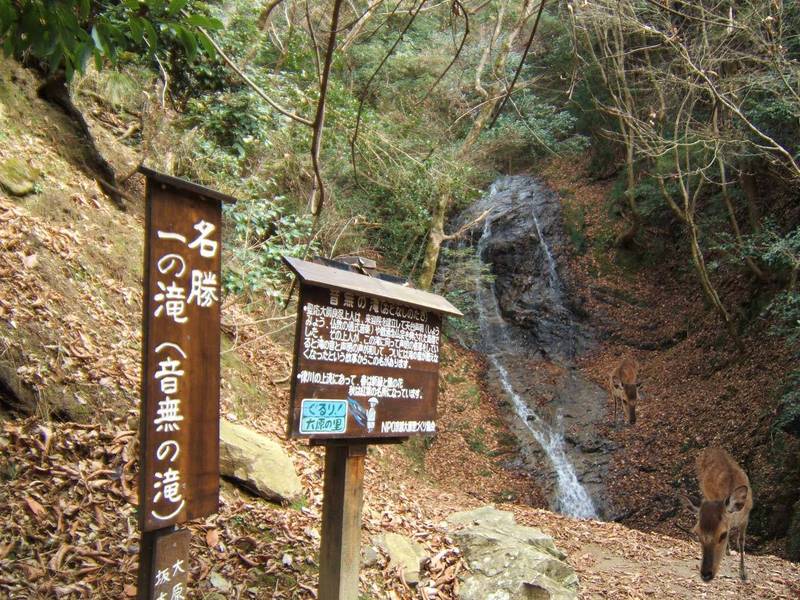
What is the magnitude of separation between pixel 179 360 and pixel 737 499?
6.39m

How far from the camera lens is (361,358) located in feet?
12.7

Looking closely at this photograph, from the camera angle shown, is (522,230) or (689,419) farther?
(522,230)

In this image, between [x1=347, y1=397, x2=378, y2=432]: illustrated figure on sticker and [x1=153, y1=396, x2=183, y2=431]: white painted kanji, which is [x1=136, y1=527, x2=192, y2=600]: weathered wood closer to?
[x1=153, y1=396, x2=183, y2=431]: white painted kanji

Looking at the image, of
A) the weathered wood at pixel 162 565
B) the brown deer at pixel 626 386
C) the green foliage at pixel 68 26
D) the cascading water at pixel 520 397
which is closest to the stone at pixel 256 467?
the weathered wood at pixel 162 565

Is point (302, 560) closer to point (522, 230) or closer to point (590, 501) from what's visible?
point (590, 501)

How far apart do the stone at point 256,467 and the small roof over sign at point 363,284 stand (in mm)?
2151

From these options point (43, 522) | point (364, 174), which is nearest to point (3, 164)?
point (43, 522)

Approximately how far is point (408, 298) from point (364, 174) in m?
10.1

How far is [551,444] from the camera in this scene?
1349 cm

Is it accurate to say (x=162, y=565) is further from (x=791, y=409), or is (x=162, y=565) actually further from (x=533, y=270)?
Answer: (x=533, y=270)

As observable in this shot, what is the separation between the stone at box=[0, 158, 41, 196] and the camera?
686cm

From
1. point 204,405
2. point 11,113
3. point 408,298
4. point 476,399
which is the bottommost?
point 476,399

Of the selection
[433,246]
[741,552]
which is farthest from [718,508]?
[433,246]

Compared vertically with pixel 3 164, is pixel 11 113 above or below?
above
